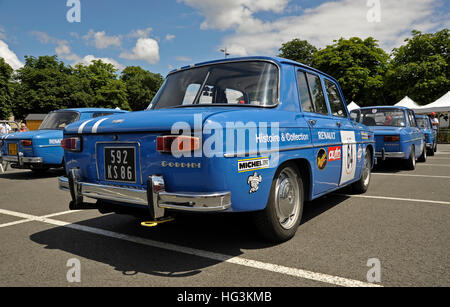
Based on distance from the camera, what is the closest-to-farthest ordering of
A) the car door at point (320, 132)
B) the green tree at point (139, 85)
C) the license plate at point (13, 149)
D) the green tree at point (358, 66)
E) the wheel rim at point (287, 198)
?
the wheel rim at point (287, 198) → the car door at point (320, 132) → the license plate at point (13, 149) → the green tree at point (358, 66) → the green tree at point (139, 85)

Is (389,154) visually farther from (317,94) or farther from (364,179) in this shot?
(317,94)

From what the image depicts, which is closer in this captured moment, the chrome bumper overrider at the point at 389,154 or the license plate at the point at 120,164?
the license plate at the point at 120,164

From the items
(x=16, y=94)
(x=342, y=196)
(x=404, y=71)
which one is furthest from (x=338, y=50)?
(x=16, y=94)

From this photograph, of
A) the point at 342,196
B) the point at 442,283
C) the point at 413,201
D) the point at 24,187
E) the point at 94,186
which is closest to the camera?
the point at 442,283

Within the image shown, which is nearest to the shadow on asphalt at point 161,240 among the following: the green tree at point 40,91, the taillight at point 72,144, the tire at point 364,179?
the taillight at point 72,144

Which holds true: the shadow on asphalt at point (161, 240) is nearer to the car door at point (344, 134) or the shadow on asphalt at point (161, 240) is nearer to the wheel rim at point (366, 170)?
the car door at point (344, 134)

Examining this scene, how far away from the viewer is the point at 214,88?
12.1 feet

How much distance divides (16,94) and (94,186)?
2261 inches

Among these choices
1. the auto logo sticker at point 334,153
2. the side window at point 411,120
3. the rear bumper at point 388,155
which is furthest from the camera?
the side window at point 411,120

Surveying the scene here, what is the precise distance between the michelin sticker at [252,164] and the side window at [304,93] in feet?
3.86

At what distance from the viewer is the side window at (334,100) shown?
15.3 feet

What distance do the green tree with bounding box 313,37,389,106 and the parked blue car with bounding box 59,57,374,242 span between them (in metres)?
32.9

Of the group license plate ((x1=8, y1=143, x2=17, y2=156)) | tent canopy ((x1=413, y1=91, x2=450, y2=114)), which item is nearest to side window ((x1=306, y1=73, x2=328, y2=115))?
license plate ((x1=8, y1=143, x2=17, y2=156))

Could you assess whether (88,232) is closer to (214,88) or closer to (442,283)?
(214,88)
